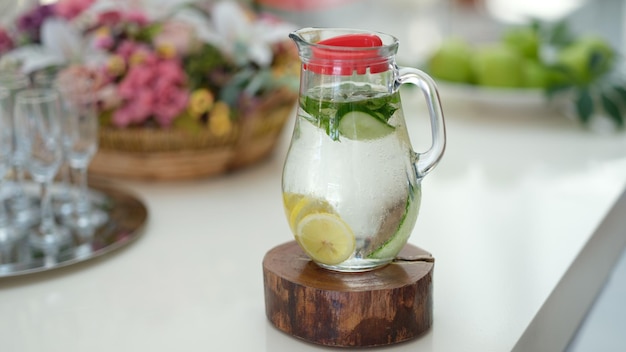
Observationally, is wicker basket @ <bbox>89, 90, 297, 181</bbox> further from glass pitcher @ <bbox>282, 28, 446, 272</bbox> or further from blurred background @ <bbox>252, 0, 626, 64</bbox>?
blurred background @ <bbox>252, 0, 626, 64</bbox>

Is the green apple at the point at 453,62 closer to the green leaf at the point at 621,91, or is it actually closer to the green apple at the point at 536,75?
the green apple at the point at 536,75

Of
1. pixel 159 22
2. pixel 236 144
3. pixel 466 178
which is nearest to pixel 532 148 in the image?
pixel 466 178

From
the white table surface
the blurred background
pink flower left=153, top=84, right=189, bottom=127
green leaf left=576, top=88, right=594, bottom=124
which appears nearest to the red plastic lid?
the white table surface

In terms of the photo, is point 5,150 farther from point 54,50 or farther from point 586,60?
point 586,60

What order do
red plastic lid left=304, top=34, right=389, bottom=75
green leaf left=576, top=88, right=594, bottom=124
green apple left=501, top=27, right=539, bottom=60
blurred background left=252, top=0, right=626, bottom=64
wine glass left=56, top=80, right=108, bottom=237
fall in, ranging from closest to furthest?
red plastic lid left=304, top=34, right=389, bottom=75 < wine glass left=56, top=80, right=108, bottom=237 < green leaf left=576, top=88, right=594, bottom=124 < green apple left=501, top=27, right=539, bottom=60 < blurred background left=252, top=0, right=626, bottom=64

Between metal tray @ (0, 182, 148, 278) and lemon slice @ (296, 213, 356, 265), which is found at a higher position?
Result: lemon slice @ (296, 213, 356, 265)

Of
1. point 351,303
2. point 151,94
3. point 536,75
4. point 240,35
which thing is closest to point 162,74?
point 151,94
